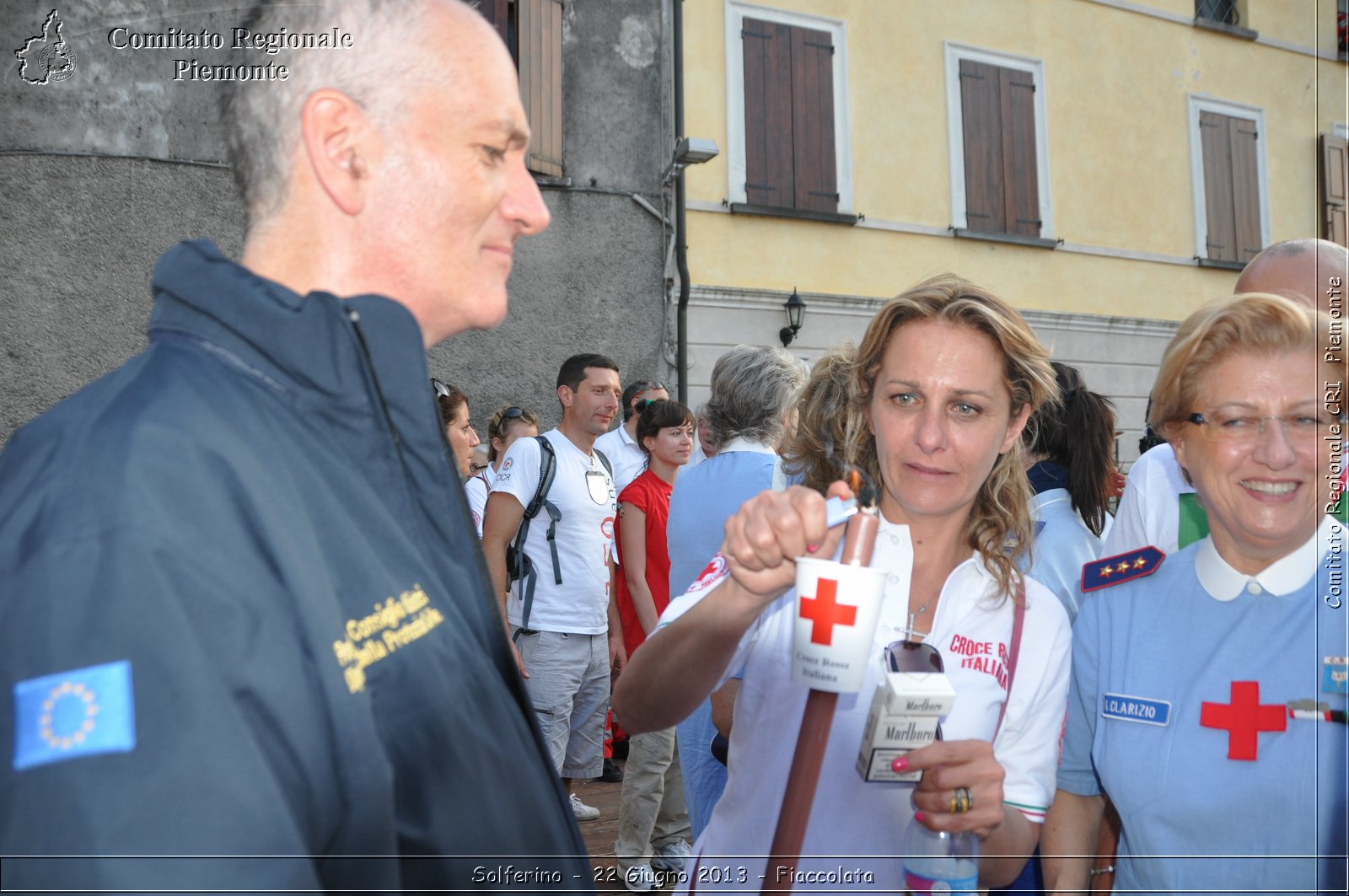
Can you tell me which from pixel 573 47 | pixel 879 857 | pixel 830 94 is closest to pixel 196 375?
pixel 879 857

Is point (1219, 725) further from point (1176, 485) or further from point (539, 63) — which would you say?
point (539, 63)

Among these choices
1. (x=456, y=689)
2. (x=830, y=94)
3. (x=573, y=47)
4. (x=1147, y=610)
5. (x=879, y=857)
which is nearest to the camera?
(x=456, y=689)

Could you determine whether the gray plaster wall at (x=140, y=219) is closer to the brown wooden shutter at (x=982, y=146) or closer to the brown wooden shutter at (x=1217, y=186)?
the brown wooden shutter at (x=982, y=146)

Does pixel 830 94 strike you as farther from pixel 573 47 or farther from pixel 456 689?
pixel 456 689

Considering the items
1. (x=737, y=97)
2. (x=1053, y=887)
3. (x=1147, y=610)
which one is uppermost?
(x=737, y=97)

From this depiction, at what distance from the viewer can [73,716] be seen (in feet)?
2.70

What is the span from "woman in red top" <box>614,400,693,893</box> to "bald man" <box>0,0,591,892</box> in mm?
3490

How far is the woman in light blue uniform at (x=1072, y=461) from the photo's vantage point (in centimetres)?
327

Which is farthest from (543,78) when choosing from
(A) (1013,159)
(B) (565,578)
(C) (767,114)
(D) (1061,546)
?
(D) (1061,546)

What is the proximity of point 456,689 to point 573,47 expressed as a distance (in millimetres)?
10047

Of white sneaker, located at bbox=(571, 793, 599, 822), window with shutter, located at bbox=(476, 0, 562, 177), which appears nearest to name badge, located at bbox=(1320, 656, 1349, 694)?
white sneaker, located at bbox=(571, 793, 599, 822)

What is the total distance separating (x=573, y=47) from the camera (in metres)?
10.2

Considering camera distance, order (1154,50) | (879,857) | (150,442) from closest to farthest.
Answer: (150,442) < (879,857) < (1154,50)

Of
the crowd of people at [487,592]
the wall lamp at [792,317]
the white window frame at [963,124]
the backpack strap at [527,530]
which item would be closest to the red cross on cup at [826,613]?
the crowd of people at [487,592]
